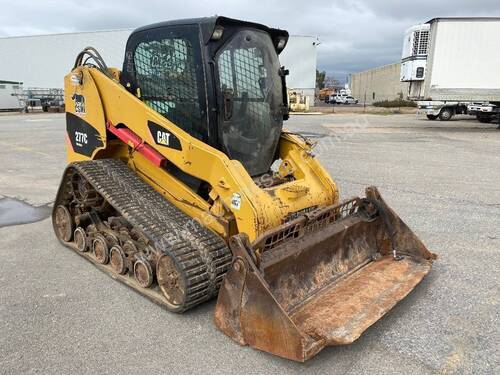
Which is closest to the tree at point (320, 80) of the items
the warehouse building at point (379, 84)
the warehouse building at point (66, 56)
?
the warehouse building at point (379, 84)

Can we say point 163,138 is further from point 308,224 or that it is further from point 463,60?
point 463,60

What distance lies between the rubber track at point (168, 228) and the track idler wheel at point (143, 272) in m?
0.19

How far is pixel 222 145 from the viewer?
3707 mm

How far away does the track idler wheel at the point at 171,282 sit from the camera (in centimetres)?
318

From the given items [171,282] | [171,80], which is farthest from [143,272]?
[171,80]

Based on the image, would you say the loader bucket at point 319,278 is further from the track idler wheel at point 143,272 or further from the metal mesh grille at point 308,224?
the track idler wheel at point 143,272

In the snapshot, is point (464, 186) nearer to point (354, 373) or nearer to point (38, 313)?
point (354, 373)

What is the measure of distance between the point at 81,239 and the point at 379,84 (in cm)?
5954

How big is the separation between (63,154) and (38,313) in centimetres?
820

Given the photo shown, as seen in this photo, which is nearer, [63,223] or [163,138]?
[163,138]

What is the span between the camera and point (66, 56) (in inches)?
1811

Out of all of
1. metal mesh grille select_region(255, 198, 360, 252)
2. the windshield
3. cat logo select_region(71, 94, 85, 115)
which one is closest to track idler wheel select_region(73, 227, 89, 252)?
cat logo select_region(71, 94, 85, 115)

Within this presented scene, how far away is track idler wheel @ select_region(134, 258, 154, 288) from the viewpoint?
3.48 meters

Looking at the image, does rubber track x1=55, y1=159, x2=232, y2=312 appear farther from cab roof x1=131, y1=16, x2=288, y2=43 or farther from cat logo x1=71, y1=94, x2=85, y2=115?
cab roof x1=131, y1=16, x2=288, y2=43
